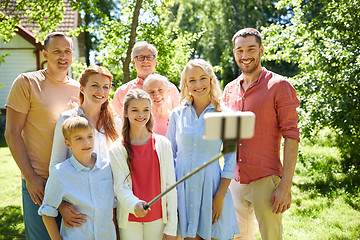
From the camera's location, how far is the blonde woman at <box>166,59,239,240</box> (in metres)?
3.10

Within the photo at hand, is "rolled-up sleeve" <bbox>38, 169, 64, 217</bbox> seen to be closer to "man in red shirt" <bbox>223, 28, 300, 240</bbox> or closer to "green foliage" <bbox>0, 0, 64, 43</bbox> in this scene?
"man in red shirt" <bbox>223, 28, 300, 240</bbox>

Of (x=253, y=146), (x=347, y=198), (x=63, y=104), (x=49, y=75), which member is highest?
(x=49, y=75)

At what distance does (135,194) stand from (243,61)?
5.23ft

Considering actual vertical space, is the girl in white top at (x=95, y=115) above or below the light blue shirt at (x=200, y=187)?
above

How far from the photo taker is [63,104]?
3400 mm

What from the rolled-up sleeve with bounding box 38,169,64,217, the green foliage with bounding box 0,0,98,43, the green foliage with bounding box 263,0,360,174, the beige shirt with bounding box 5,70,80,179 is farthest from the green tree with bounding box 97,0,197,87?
the rolled-up sleeve with bounding box 38,169,64,217

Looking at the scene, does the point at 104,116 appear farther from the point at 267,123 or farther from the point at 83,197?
the point at 267,123

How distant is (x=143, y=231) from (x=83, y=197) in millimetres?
566

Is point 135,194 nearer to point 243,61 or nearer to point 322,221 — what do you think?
point 243,61

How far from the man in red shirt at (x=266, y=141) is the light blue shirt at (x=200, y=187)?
0.31 meters

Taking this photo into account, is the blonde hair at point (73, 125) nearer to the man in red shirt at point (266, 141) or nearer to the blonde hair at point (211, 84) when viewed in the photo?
the blonde hair at point (211, 84)

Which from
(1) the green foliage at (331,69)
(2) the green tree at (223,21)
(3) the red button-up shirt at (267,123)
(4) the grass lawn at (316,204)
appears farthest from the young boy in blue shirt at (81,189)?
(2) the green tree at (223,21)

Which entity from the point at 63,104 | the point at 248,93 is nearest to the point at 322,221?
the point at 248,93

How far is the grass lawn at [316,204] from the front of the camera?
5246 mm
